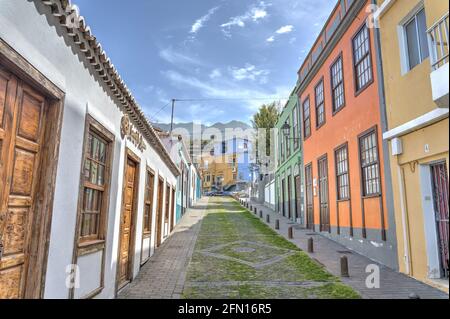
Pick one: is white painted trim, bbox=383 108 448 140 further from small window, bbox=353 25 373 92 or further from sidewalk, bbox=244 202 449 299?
sidewalk, bbox=244 202 449 299

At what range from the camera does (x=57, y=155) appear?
3.52 m

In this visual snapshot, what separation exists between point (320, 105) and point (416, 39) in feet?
21.3

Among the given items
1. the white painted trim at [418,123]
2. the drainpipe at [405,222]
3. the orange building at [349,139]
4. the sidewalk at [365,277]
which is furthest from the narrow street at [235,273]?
the white painted trim at [418,123]

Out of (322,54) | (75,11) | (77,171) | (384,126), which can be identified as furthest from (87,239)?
(322,54)

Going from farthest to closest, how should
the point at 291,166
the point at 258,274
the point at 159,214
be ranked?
the point at 291,166, the point at 159,214, the point at 258,274

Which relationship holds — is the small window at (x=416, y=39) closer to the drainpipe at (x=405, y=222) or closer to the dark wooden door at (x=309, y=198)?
the drainpipe at (x=405, y=222)

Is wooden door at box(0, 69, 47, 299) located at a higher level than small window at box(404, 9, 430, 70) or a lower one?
lower

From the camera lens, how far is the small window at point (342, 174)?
1061cm

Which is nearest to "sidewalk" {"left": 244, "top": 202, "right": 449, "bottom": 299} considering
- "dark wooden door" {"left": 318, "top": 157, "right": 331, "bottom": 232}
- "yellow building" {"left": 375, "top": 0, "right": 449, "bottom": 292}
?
"yellow building" {"left": 375, "top": 0, "right": 449, "bottom": 292}

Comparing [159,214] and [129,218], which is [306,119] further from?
[129,218]

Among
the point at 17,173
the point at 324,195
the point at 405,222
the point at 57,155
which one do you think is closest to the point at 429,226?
the point at 405,222

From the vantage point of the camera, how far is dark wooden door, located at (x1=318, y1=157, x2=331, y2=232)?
12.5 metres

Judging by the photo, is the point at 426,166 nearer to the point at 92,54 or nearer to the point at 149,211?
the point at 92,54

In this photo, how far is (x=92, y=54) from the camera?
433 cm
